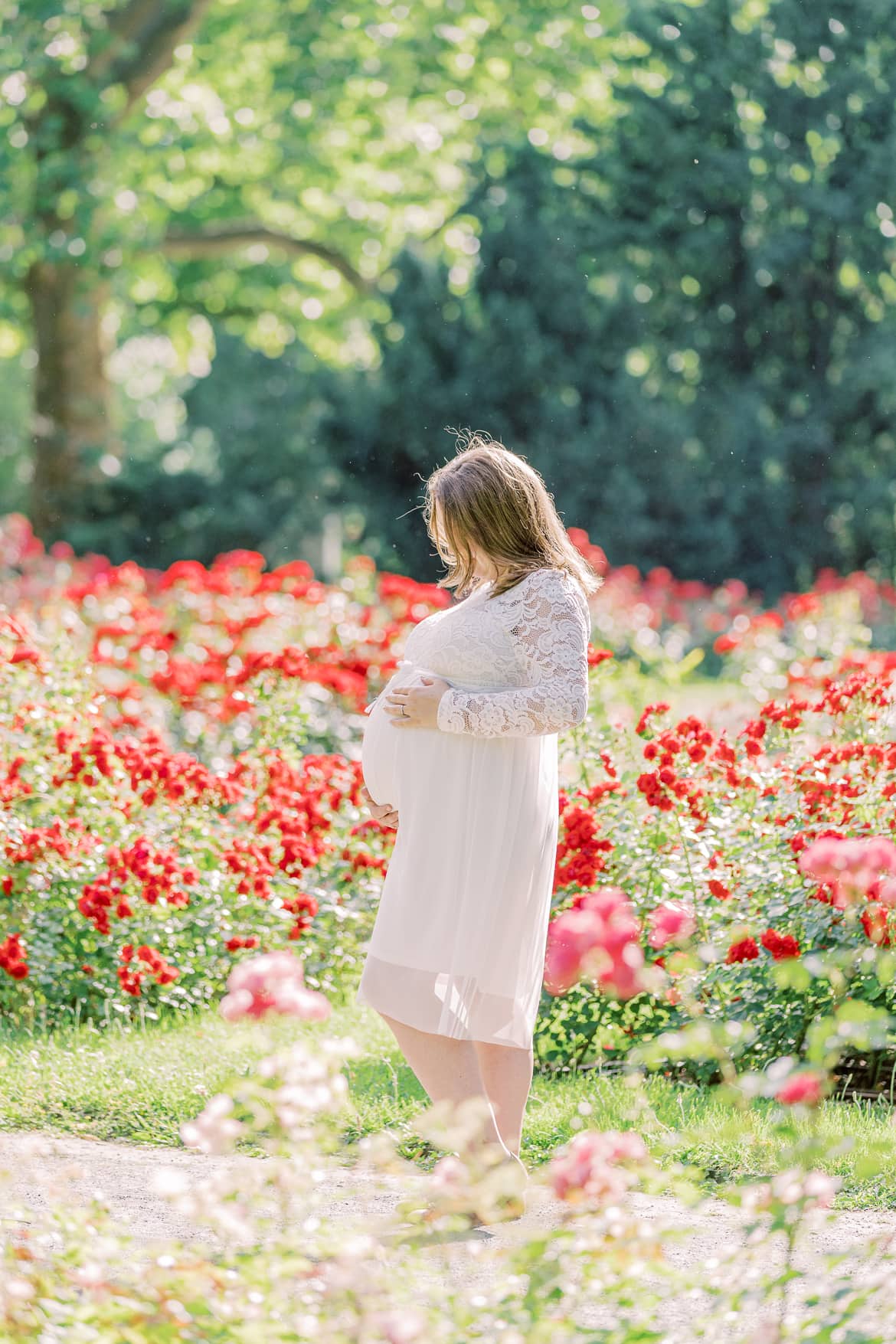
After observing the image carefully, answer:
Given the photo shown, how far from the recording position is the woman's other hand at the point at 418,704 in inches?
130

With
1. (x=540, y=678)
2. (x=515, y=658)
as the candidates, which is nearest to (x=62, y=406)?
(x=515, y=658)

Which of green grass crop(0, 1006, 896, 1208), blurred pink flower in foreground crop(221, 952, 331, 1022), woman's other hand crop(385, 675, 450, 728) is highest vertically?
woman's other hand crop(385, 675, 450, 728)

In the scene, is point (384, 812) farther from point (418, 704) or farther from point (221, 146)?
point (221, 146)

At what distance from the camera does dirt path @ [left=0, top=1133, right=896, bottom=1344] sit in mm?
3035

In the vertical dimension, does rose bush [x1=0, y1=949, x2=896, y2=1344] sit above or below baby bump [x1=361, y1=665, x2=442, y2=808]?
below

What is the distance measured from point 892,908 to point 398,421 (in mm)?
12496

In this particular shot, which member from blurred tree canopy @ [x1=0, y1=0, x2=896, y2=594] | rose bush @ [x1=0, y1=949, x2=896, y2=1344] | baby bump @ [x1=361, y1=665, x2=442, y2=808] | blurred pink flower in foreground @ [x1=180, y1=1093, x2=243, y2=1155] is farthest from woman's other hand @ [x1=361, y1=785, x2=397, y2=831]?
blurred tree canopy @ [x1=0, y1=0, x2=896, y2=594]

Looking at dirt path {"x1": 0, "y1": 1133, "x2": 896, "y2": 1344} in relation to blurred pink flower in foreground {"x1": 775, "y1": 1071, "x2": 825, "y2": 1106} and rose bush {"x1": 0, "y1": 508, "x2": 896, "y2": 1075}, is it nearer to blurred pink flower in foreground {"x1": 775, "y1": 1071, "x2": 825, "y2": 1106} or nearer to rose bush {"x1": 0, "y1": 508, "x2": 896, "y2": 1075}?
rose bush {"x1": 0, "y1": 508, "x2": 896, "y2": 1075}

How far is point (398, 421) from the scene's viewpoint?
15781mm

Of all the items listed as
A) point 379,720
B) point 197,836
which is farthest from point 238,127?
point 379,720

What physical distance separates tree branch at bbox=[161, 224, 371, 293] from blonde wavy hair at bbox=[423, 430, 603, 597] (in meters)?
16.7

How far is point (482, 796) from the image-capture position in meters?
3.32

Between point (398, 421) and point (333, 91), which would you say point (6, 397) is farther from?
point (398, 421)

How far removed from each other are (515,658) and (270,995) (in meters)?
1.36
